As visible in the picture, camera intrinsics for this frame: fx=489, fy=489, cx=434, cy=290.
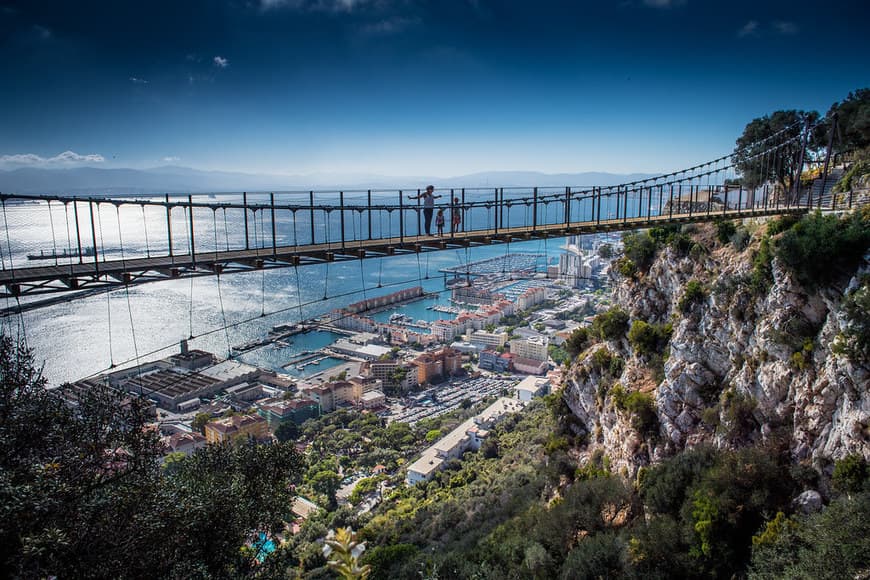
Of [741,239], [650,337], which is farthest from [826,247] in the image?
[650,337]

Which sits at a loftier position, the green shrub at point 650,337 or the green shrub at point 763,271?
the green shrub at point 763,271

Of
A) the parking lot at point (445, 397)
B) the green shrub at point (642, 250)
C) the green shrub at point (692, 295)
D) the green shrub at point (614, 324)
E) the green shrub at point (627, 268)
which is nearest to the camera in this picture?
the green shrub at point (692, 295)

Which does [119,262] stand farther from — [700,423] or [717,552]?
[700,423]

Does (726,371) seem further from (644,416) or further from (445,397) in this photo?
(445,397)

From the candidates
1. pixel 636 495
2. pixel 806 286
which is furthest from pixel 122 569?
pixel 806 286

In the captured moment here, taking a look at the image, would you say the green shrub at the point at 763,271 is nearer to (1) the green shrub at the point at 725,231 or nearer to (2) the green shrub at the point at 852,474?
(1) the green shrub at the point at 725,231

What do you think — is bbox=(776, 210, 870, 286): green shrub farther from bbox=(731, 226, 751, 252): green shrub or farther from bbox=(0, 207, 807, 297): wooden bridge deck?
bbox=(0, 207, 807, 297): wooden bridge deck

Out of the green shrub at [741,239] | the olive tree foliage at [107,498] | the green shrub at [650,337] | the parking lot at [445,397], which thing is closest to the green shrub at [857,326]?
the green shrub at [741,239]
